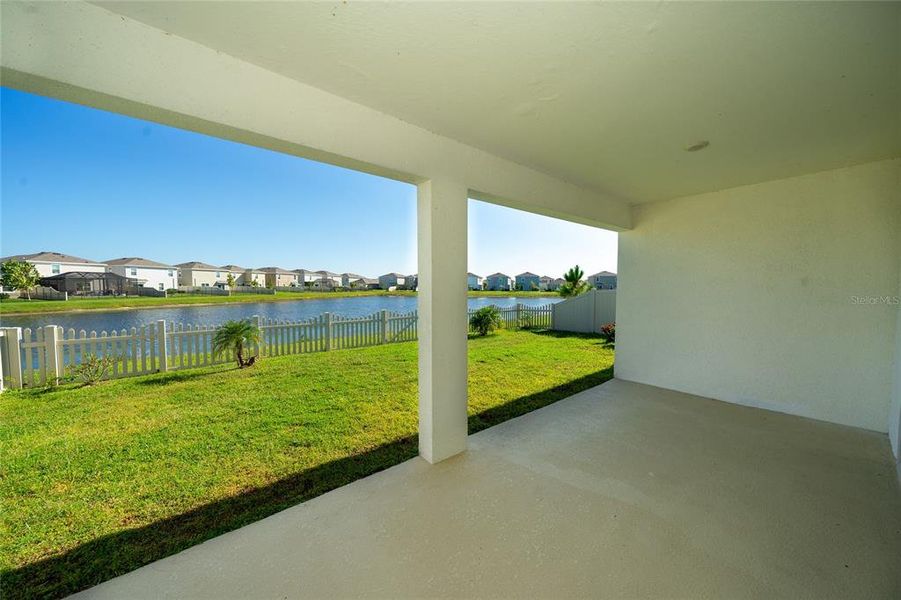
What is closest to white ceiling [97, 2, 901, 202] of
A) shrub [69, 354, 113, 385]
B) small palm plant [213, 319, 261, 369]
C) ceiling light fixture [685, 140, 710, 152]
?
ceiling light fixture [685, 140, 710, 152]

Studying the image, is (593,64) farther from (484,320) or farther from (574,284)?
(574,284)

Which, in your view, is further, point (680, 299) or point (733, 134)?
point (680, 299)

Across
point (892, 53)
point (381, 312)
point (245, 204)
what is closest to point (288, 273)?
point (245, 204)

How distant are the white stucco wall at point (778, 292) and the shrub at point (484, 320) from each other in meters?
4.90

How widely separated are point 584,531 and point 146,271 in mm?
20547

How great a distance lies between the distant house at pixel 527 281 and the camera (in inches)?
1593

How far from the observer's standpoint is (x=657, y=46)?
1.57 meters

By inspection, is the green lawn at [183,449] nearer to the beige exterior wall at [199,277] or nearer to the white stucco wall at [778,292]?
the white stucco wall at [778,292]

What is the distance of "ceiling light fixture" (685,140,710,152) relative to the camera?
2707 millimetres

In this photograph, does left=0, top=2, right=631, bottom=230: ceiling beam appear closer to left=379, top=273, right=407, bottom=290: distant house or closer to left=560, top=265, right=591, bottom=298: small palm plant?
left=560, top=265, right=591, bottom=298: small palm plant

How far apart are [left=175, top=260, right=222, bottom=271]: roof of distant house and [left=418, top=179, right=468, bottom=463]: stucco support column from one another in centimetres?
2796

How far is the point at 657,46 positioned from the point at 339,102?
1804mm

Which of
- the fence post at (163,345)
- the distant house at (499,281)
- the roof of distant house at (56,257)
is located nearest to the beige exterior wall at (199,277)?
the roof of distant house at (56,257)

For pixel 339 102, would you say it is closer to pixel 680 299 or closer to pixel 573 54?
pixel 573 54
